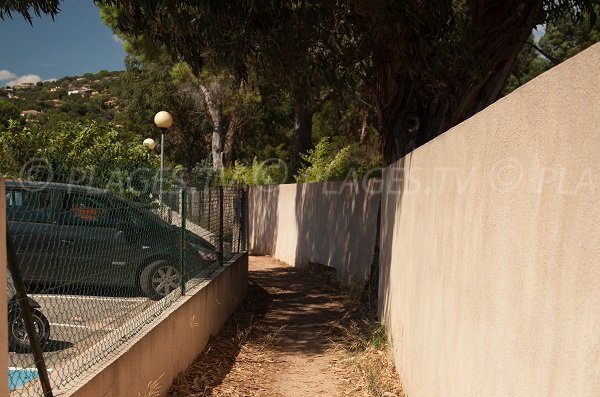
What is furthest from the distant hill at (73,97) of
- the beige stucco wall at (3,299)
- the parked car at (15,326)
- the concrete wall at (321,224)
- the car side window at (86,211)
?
the beige stucco wall at (3,299)

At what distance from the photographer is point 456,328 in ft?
11.9

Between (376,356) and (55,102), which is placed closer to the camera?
(376,356)

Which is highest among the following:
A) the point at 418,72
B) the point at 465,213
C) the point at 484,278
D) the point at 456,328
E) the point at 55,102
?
the point at 55,102

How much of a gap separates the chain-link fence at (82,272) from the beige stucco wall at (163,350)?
11cm

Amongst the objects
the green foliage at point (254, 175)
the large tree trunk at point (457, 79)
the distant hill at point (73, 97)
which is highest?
the distant hill at point (73, 97)

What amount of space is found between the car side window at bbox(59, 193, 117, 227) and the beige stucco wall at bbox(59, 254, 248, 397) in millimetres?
928

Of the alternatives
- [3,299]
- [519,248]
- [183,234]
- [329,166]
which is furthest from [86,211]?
[329,166]

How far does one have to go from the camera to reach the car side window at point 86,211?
13.6ft

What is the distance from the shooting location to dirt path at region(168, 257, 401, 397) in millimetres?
6211

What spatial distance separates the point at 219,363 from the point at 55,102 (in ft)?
200

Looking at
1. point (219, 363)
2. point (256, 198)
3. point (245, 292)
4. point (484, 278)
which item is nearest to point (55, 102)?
point (256, 198)

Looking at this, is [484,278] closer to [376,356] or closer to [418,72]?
[376,356]

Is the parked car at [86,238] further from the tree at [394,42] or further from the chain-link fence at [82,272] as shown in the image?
the tree at [394,42]

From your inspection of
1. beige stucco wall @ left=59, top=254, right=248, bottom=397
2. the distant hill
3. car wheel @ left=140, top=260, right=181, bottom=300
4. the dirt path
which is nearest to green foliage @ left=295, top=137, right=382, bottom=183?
the dirt path
